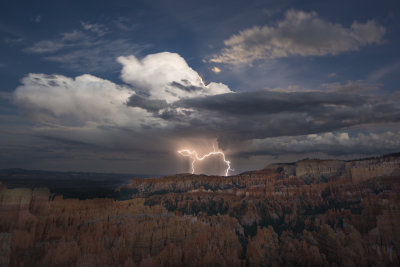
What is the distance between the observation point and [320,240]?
121250 mm

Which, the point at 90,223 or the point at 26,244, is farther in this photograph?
the point at 90,223

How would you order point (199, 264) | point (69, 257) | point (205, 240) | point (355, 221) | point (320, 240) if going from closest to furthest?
point (69, 257), point (199, 264), point (205, 240), point (320, 240), point (355, 221)

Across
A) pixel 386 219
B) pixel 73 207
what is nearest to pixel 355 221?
pixel 386 219

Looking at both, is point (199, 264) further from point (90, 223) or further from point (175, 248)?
point (90, 223)

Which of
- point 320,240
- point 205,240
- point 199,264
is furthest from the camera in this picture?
point 320,240

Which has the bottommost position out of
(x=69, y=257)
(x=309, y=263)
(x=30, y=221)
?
(x=309, y=263)

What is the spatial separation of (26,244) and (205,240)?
239 ft

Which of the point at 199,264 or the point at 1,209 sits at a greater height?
the point at 1,209

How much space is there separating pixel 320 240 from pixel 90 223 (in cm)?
11909

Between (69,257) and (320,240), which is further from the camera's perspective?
(320,240)

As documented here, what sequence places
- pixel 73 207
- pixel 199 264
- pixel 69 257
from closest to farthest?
pixel 69 257, pixel 199 264, pixel 73 207

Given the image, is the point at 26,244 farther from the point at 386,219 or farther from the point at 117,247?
the point at 386,219

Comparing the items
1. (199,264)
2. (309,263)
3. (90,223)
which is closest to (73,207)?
(90,223)

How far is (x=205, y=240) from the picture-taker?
113812mm
